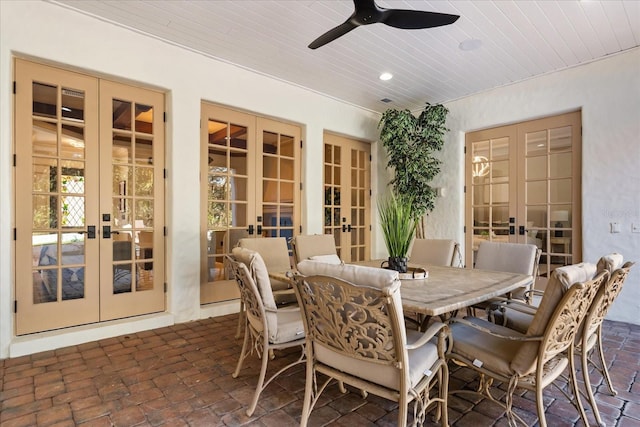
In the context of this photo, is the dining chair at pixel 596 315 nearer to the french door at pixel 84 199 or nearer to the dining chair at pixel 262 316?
the dining chair at pixel 262 316

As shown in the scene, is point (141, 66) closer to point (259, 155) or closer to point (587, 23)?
Answer: point (259, 155)

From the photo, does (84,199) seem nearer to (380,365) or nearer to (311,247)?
(311,247)

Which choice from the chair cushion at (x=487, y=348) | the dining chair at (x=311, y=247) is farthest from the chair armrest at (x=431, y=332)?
the dining chair at (x=311, y=247)

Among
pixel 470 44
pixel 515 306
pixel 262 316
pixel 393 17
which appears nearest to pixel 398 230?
pixel 515 306

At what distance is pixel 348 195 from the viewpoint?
18.5 ft

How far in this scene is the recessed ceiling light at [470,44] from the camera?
3543 millimetres

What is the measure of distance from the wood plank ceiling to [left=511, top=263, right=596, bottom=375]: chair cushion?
2495 mm

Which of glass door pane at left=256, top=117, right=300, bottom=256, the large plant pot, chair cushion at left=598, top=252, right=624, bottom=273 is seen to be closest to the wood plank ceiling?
glass door pane at left=256, top=117, right=300, bottom=256

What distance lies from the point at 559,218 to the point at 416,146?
84.9 inches

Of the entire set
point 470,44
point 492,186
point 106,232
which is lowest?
point 106,232

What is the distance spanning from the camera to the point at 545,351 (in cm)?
157

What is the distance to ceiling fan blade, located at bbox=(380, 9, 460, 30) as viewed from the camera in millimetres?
2391

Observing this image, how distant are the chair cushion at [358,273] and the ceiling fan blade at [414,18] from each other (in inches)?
75.6

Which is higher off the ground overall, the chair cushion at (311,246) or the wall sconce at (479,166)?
the wall sconce at (479,166)
